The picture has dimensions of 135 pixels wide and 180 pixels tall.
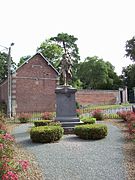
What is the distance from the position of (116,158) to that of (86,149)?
5.38ft

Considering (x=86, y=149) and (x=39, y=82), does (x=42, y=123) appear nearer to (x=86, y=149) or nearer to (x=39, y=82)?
(x=86, y=149)

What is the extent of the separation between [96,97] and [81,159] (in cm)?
4569

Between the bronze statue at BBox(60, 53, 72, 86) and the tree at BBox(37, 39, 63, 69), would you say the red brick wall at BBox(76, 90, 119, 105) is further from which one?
the bronze statue at BBox(60, 53, 72, 86)

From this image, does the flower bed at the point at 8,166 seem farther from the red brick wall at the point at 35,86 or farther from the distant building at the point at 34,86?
the red brick wall at the point at 35,86

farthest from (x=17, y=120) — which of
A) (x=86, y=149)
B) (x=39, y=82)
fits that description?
(x=86, y=149)

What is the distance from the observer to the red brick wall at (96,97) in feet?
172

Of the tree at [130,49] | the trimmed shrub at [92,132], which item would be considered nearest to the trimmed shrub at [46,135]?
the trimmed shrub at [92,132]

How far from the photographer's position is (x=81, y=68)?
8150 cm

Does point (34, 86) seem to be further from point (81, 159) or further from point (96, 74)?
point (96, 74)

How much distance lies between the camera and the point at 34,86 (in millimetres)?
Result: 42031

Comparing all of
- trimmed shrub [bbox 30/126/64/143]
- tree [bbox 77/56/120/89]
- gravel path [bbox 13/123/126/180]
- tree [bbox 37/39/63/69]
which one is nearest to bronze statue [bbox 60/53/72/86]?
trimmed shrub [bbox 30/126/64/143]

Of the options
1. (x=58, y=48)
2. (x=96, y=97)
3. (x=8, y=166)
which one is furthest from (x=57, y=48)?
(x=8, y=166)

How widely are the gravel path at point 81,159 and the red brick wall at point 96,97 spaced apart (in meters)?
39.4

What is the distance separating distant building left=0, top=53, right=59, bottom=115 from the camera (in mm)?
40250
